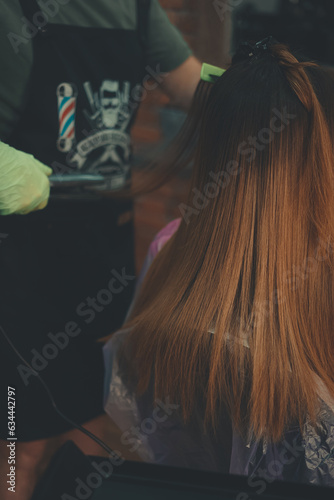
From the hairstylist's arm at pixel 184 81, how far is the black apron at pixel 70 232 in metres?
0.12

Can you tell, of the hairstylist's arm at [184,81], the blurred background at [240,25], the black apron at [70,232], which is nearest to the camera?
the black apron at [70,232]

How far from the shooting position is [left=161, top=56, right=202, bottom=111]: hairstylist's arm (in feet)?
5.08

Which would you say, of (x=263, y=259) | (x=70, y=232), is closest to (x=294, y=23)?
(x=70, y=232)

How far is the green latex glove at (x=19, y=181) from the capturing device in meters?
1.18

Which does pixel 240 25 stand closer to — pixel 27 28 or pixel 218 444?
pixel 27 28

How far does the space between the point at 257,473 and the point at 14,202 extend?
765 millimetres

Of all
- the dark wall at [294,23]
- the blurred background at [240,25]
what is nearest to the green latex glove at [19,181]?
the blurred background at [240,25]

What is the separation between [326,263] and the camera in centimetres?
97

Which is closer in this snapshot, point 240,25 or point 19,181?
point 19,181

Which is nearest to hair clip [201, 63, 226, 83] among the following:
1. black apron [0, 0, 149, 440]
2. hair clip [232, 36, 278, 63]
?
hair clip [232, 36, 278, 63]

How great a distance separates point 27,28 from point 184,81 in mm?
525

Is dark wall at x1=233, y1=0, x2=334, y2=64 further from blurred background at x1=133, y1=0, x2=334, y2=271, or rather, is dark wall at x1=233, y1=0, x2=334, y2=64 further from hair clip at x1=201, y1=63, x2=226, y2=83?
hair clip at x1=201, y1=63, x2=226, y2=83

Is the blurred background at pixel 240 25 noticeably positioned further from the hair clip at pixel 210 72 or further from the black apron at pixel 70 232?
the hair clip at pixel 210 72

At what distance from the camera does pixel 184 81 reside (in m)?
1.56
